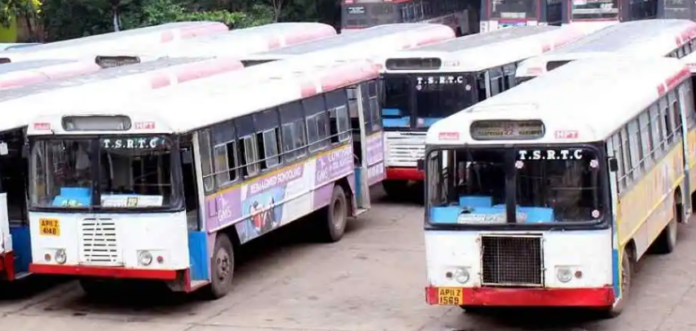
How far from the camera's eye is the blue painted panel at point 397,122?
20.2 m

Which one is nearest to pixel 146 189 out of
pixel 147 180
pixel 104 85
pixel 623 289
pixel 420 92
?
pixel 147 180

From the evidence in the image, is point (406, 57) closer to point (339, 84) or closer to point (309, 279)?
point (339, 84)

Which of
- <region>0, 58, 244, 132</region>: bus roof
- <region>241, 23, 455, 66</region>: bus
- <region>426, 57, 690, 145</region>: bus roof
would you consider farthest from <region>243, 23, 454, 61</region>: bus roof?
<region>426, 57, 690, 145</region>: bus roof

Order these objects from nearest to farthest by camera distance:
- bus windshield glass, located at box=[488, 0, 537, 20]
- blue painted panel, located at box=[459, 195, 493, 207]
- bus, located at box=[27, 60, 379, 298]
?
blue painted panel, located at box=[459, 195, 493, 207] < bus, located at box=[27, 60, 379, 298] < bus windshield glass, located at box=[488, 0, 537, 20]

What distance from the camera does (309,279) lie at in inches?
613

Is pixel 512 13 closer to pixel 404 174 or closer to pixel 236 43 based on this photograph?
pixel 236 43

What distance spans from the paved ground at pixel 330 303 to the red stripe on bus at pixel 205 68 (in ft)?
8.99

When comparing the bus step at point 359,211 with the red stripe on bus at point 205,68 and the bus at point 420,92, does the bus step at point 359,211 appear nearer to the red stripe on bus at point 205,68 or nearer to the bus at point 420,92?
the bus at point 420,92

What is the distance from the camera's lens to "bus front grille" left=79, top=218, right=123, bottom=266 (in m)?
13.7

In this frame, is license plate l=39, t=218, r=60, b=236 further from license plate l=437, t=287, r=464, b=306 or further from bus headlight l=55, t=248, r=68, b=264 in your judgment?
license plate l=437, t=287, r=464, b=306

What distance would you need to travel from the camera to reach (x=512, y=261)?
12031 millimetres

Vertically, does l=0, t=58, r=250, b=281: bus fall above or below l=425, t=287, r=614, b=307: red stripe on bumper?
above

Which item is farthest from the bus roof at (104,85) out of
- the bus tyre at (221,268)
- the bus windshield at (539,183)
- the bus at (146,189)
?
the bus windshield at (539,183)

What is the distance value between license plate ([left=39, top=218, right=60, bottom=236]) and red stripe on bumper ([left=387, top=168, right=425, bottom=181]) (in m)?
7.47
